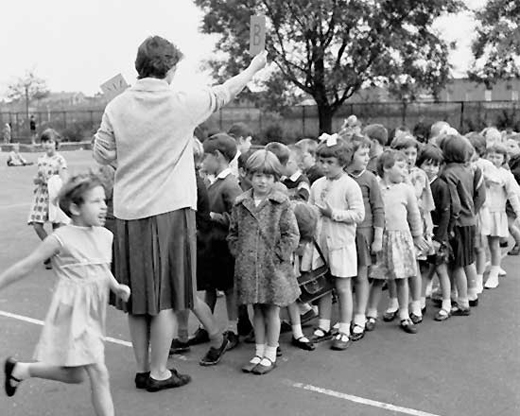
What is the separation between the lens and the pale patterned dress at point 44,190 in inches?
327

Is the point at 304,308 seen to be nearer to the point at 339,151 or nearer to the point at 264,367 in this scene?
the point at 264,367

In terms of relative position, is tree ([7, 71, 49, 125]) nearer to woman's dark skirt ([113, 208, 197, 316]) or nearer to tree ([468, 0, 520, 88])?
tree ([468, 0, 520, 88])

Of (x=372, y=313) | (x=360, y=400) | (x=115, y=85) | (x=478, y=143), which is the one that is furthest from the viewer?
(x=478, y=143)

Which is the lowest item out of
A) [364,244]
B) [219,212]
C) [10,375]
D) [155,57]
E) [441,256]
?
[10,375]

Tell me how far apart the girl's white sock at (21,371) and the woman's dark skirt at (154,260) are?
775 mm

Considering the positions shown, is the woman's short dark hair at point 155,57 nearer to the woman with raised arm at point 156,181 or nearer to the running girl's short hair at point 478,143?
the woman with raised arm at point 156,181

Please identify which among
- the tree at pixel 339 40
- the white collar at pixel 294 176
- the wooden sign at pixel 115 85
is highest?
the tree at pixel 339 40

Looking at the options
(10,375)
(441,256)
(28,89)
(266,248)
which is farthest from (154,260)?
(28,89)

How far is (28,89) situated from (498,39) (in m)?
37.9

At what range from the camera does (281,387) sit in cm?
456

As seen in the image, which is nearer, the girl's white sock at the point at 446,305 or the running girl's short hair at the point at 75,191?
the running girl's short hair at the point at 75,191

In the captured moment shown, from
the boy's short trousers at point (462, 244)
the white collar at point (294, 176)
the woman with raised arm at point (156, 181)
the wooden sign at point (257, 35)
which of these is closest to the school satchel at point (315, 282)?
the white collar at point (294, 176)

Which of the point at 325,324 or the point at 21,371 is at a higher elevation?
the point at 21,371

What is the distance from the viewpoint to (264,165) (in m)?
4.80
